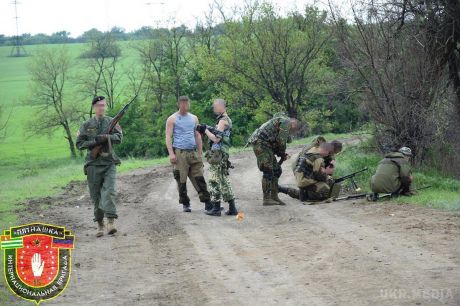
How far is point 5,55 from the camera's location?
11900 centimetres

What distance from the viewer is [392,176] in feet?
41.4

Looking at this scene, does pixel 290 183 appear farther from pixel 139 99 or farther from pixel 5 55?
pixel 5 55

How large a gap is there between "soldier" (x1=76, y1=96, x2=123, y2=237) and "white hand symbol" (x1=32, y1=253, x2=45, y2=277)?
4431mm

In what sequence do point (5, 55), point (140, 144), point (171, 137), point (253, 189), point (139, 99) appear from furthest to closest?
point (5, 55) < point (139, 99) < point (140, 144) < point (253, 189) < point (171, 137)

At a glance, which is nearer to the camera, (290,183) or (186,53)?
(290,183)

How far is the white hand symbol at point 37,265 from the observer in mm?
6113

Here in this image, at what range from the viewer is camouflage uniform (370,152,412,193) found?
12.6 m

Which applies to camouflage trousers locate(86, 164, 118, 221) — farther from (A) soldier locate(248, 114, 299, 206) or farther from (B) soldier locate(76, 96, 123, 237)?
A: (A) soldier locate(248, 114, 299, 206)

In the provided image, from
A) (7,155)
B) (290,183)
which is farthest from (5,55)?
(290,183)

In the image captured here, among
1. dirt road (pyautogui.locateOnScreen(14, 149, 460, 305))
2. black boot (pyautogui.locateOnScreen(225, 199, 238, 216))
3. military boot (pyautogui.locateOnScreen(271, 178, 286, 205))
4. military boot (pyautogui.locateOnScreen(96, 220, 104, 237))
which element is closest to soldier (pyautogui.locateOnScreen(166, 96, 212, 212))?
black boot (pyautogui.locateOnScreen(225, 199, 238, 216))

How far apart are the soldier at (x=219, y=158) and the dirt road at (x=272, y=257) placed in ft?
1.40

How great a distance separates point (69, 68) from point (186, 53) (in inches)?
716

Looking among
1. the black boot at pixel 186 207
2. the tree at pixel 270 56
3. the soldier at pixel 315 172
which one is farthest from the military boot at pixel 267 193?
the tree at pixel 270 56

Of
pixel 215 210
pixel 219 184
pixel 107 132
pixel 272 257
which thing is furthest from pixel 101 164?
pixel 272 257
